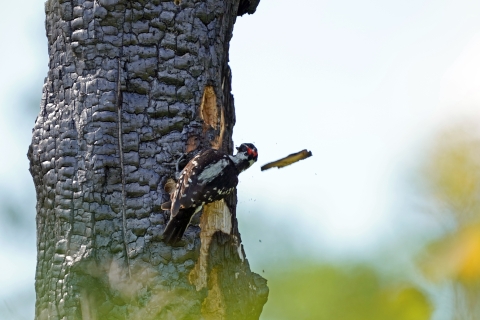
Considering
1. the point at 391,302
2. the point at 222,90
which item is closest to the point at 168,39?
the point at 222,90

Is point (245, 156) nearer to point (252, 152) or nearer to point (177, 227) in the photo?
point (252, 152)

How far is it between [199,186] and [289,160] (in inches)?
23.2

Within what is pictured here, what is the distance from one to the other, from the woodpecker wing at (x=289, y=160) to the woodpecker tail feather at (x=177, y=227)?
28.7 inches

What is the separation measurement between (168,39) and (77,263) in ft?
3.99

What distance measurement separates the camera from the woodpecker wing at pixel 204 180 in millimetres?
3031

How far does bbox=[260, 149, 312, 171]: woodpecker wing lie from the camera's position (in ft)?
11.4

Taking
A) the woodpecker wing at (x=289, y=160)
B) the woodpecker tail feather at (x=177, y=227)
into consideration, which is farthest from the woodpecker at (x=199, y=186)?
the woodpecker wing at (x=289, y=160)

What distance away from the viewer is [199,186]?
3.24 m

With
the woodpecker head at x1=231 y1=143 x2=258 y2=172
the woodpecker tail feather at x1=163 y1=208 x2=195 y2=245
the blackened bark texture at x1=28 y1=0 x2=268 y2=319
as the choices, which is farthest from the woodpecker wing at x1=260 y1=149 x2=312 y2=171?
Result: the woodpecker tail feather at x1=163 y1=208 x2=195 y2=245

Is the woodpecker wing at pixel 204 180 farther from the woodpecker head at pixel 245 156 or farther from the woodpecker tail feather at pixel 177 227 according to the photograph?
the woodpecker head at pixel 245 156

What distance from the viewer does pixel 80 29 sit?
319cm

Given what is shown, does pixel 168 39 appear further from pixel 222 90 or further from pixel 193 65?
pixel 222 90

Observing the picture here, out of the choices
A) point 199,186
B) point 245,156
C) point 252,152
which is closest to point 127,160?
point 199,186

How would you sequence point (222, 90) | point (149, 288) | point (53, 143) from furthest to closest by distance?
point (222, 90), point (53, 143), point (149, 288)
